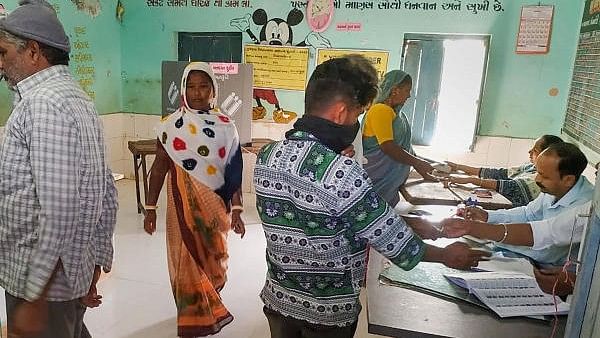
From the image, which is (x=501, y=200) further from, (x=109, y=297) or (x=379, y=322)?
(x=109, y=297)

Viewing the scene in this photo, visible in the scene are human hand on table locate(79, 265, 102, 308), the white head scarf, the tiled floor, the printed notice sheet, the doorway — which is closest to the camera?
human hand on table locate(79, 265, 102, 308)

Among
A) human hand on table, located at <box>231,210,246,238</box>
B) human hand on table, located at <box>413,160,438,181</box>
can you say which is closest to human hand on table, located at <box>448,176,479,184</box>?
human hand on table, located at <box>413,160,438,181</box>

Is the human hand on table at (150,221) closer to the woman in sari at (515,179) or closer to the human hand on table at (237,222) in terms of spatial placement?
the human hand on table at (237,222)

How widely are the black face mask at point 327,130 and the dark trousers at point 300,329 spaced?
0.51 metres

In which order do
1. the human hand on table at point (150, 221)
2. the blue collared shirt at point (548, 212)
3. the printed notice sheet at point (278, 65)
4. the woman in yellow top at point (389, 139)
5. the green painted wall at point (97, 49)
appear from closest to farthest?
the blue collared shirt at point (548, 212) < the human hand on table at point (150, 221) < the woman in yellow top at point (389, 139) < the green painted wall at point (97, 49) < the printed notice sheet at point (278, 65)

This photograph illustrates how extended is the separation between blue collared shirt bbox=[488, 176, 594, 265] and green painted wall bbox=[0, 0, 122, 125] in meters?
4.18

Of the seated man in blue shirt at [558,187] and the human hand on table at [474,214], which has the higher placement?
the seated man in blue shirt at [558,187]

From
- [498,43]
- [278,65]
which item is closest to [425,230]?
[498,43]

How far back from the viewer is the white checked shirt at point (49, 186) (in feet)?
4.05

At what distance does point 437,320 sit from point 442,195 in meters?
1.78

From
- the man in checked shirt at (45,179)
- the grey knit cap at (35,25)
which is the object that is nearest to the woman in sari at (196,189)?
the man in checked shirt at (45,179)

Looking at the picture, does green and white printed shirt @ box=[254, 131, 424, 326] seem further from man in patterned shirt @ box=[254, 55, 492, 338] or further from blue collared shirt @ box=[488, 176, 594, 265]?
blue collared shirt @ box=[488, 176, 594, 265]

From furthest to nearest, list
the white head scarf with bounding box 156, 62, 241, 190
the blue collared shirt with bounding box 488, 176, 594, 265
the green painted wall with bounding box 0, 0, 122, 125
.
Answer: the green painted wall with bounding box 0, 0, 122, 125 < the white head scarf with bounding box 156, 62, 241, 190 < the blue collared shirt with bounding box 488, 176, 594, 265

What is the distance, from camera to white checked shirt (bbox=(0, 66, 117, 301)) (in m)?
1.24
